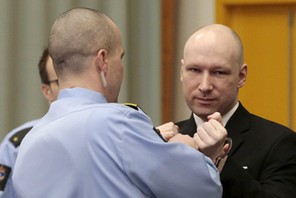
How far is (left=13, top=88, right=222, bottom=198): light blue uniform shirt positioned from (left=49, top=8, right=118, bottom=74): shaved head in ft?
0.54

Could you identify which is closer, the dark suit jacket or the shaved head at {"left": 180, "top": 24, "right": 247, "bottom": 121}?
the dark suit jacket

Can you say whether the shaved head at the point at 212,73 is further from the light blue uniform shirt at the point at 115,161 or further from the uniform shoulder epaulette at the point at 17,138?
the uniform shoulder epaulette at the point at 17,138

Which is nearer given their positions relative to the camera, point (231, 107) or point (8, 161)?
point (231, 107)

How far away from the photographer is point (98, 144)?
7.25ft

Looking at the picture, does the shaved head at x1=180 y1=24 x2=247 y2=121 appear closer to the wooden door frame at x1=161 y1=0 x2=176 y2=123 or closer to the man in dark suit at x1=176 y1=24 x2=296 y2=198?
the man in dark suit at x1=176 y1=24 x2=296 y2=198

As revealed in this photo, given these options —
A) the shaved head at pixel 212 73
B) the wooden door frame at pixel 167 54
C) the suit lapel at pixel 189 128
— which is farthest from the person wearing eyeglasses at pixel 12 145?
the wooden door frame at pixel 167 54

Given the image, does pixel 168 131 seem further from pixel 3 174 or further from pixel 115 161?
pixel 3 174

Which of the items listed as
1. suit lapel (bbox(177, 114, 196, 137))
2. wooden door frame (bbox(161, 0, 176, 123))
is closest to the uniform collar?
suit lapel (bbox(177, 114, 196, 137))

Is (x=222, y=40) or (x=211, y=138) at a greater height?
(x=222, y=40)

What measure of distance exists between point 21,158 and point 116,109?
339mm

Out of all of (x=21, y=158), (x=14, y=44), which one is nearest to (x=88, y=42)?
(x=21, y=158)

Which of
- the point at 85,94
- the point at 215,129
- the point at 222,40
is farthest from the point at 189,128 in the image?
the point at 85,94

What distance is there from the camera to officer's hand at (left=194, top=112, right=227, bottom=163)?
92.0 inches

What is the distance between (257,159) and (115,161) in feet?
1.99
